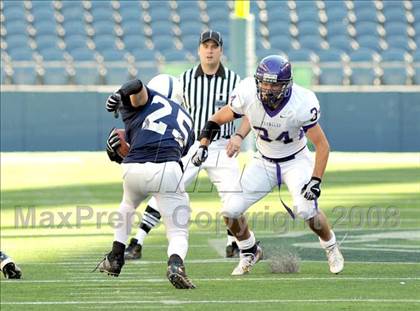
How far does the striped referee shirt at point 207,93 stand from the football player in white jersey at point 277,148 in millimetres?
1157

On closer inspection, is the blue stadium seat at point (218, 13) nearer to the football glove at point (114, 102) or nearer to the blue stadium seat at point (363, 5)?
the blue stadium seat at point (363, 5)

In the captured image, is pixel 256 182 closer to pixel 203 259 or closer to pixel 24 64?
pixel 203 259

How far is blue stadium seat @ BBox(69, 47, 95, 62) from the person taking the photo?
24.8 metres

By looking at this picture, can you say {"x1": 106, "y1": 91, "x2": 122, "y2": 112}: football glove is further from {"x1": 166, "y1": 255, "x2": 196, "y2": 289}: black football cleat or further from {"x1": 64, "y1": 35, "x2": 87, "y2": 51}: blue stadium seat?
{"x1": 64, "y1": 35, "x2": 87, "y2": 51}: blue stadium seat

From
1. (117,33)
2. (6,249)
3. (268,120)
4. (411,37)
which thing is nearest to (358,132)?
(411,37)

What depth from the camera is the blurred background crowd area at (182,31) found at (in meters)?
24.5

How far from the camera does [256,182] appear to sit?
27.3ft

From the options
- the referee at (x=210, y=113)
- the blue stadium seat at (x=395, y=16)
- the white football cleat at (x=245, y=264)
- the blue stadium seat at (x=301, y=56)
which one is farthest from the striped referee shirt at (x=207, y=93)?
the blue stadium seat at (x=395, y=16)

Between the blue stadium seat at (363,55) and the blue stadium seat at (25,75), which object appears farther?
the blue stadium seat at (363,55)

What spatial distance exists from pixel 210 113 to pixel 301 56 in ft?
49.1

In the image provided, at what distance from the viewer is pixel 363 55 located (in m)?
24.4

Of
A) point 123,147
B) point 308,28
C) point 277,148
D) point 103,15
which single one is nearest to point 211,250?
point 277,148

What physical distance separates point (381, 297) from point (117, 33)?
19.2m

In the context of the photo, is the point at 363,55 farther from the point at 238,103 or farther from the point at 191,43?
the point at 238,103
